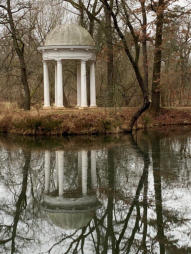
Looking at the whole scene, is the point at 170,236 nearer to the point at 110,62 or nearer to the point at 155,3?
the point at 155,3

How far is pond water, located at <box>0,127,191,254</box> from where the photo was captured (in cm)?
753

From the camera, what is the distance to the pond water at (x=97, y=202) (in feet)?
24.7

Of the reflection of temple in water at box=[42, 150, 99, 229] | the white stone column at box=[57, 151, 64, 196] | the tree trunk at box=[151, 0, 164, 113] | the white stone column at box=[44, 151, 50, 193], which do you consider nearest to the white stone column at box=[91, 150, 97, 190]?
the reflection of temple in water at box=[42, 150, 99, 229]

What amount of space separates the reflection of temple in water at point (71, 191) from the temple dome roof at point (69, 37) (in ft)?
44.5

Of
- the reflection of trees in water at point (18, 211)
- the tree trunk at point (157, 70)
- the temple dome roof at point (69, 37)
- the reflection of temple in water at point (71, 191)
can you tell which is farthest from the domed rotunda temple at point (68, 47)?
the reflection of trees in water at point (18, 211)

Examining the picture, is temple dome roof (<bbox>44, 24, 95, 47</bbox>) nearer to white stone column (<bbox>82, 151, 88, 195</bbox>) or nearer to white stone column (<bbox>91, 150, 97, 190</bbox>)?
white stone column (<bbox>82, 151, 88, 195</bbox>)

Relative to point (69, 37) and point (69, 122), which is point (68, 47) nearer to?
point (69, 37)

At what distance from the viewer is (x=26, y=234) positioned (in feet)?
26.7

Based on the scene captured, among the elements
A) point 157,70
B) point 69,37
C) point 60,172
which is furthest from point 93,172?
point 157,70

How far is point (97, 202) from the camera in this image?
9992 millimetres

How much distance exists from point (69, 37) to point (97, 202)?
20519 millimetres

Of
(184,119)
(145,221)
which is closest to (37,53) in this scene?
(184,119)

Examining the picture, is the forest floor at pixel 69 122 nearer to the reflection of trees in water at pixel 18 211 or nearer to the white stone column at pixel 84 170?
the white stone column at pixel 84 170

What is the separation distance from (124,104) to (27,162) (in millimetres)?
21698
